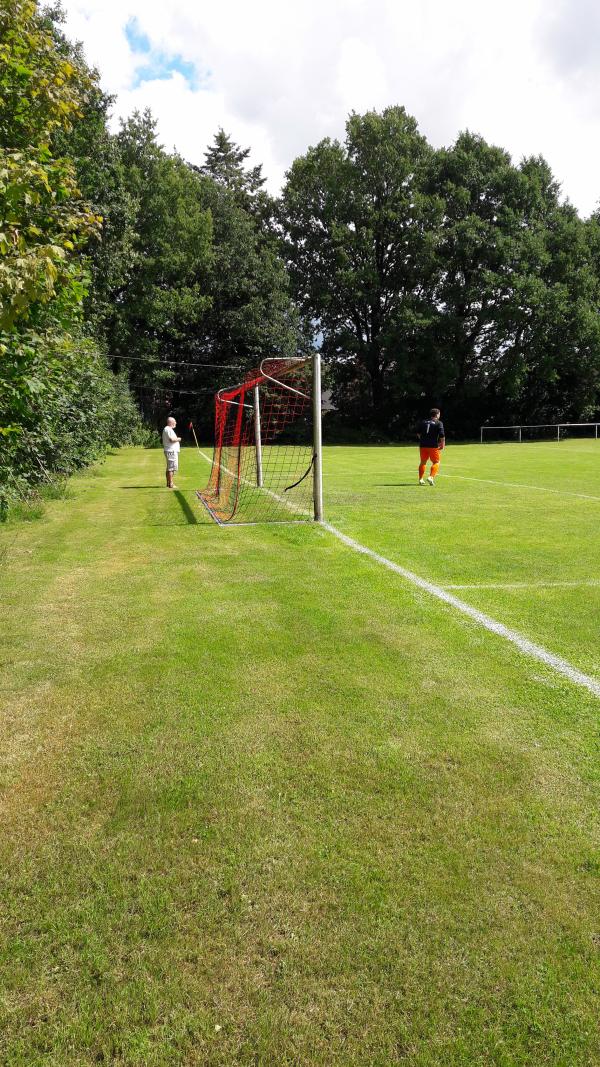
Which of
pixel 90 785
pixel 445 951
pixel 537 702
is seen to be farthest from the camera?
pixel 537 702

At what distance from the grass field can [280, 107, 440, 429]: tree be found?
45217 millimetres

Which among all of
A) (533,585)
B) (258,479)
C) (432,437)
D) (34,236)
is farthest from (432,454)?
(34,236)

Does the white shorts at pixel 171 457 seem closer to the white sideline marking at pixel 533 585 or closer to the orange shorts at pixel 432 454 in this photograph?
the orange shorts at pixel 432 454

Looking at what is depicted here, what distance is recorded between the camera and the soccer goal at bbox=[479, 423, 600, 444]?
49281 millimetres

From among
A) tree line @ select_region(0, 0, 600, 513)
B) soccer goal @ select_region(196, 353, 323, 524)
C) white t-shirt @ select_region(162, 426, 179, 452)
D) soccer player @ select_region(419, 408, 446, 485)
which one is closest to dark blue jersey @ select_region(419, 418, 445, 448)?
soccer player @ select_region(419, 408, 446, 485)

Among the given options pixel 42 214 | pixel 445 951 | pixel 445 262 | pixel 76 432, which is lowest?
pixel 445 951

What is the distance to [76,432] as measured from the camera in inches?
651

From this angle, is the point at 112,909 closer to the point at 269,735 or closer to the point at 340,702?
the point at 269,735

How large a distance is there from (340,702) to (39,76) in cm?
744

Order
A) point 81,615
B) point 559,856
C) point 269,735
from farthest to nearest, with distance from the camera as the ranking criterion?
1. point 81,615
2. point 269,735
3. point 559,856

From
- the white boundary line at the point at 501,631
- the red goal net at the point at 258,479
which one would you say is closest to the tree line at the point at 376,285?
the red goal net at the point at 258,479

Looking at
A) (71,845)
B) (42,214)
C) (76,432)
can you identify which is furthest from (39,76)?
(76,432)

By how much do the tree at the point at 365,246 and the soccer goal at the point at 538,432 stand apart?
26.1ft

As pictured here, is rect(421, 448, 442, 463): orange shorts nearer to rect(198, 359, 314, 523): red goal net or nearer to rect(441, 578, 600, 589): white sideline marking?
rect(198, 359, 314, 523): red goal net
